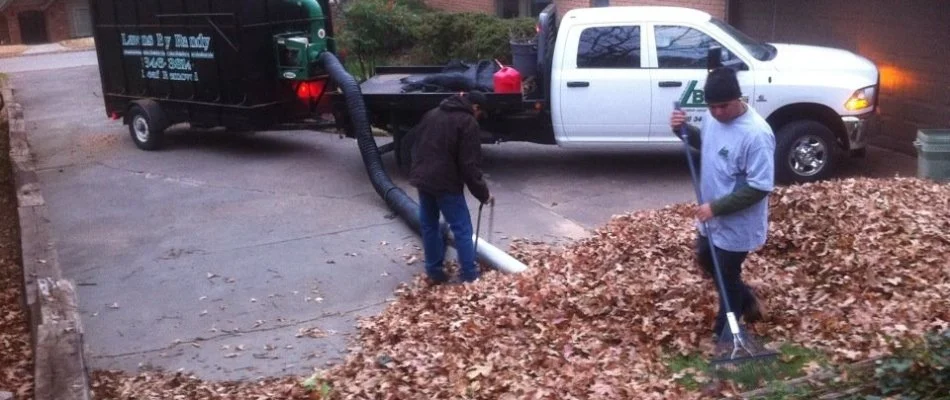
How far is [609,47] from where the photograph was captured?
11.3 m

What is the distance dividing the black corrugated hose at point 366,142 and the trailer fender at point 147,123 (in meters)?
3.13

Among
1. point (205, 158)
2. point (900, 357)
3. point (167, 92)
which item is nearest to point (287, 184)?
point (205, 158)

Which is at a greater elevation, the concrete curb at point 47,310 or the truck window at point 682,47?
the truck window at point 682,47

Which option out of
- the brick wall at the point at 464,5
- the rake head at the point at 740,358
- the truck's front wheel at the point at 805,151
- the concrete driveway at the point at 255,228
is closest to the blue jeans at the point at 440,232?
the concrete driveway at the point at 255,228

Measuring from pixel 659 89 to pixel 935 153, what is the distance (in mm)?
2833

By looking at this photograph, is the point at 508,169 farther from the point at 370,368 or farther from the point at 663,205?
the point at 370,368

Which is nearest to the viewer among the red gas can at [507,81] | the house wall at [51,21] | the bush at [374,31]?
the red gas can at [507,81]

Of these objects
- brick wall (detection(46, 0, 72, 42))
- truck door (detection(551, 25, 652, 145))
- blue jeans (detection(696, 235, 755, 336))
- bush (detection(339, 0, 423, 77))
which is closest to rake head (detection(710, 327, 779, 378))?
blue jeans (detection(696, 235, 755, 336))

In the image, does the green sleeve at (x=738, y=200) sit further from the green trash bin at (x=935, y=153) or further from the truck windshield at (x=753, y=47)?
the truck windshield at (x=753, y=47)

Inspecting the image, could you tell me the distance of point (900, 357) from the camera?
188 inches

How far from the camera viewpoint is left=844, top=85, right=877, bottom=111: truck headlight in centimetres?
1077

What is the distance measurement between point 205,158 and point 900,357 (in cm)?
1090

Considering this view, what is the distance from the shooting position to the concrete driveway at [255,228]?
7551 millimetres

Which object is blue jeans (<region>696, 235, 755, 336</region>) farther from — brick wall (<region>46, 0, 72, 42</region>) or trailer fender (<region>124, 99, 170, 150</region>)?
brick wall (<region>46, 0, 72, 42</region>)
